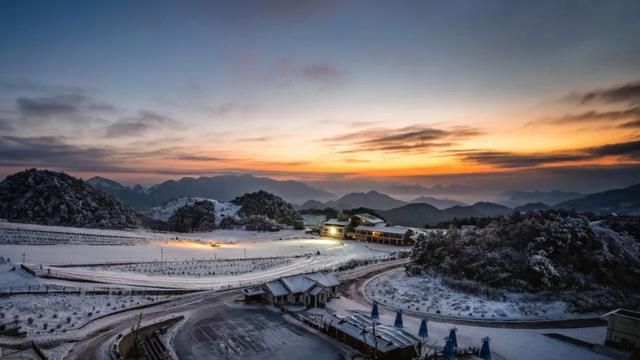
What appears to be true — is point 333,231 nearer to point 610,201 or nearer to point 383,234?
point 383,234

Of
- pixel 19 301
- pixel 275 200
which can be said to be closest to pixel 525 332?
pixel 19 301

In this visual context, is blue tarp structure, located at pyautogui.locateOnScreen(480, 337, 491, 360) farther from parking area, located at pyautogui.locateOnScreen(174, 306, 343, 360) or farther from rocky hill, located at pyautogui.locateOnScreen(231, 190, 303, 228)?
rocky hill, located at pyautogui.locateOnScreen(231, 190, 303, 228)

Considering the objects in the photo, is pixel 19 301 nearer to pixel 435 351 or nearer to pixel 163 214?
pixel 435 351

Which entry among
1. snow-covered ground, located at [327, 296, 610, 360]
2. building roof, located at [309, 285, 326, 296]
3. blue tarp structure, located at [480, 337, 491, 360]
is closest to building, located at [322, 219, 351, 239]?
building roof, located at [309, 285, 326, 296]

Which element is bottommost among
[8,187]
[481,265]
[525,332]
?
[525,332]

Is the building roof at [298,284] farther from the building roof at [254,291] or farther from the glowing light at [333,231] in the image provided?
the glowing light at [333,231]

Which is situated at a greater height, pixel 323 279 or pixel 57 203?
pixel 57 203

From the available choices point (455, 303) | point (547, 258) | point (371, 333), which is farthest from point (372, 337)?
point (547, 258)
